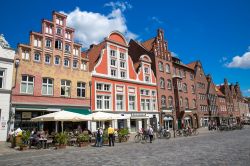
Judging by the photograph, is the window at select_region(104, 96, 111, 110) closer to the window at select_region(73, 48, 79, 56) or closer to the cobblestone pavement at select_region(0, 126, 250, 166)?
the window at select_region(73, 48, 79, 56)

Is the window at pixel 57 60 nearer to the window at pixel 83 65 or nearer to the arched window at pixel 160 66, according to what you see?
the window at pixel 83 65

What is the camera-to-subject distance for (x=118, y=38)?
123 ft

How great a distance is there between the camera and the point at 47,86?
2633 centimetres

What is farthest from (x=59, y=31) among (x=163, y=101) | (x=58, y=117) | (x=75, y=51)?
(x=163, y=101)

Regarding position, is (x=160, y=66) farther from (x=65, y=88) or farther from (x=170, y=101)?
(x=65, y=88)

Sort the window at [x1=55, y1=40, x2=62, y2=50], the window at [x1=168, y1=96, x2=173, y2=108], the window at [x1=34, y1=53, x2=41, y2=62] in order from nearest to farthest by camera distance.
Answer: the window at [x1=34, y1=53, x2=41, y2=62] → the window at [x1=55, y1=40, x2=62, y2=50] → the window at [x1=168, y1=96, x2=173, y2=108]

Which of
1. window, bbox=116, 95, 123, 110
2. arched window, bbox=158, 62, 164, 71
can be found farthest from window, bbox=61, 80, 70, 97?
arched window, bbox=158, 62, 164, 71

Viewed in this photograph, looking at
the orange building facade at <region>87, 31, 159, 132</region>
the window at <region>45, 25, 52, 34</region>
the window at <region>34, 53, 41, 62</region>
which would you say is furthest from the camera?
the orange building facade at <region>87, 31, 159, 132</region>

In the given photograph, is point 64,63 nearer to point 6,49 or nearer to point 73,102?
point 73,102

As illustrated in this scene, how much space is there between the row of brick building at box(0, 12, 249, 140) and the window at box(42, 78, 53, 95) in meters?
0.11

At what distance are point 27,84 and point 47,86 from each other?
2.36m

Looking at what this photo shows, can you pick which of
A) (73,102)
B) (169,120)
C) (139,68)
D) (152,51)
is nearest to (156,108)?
(169,120)

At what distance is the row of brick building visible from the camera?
24891mm

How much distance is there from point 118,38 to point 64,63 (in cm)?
1225
